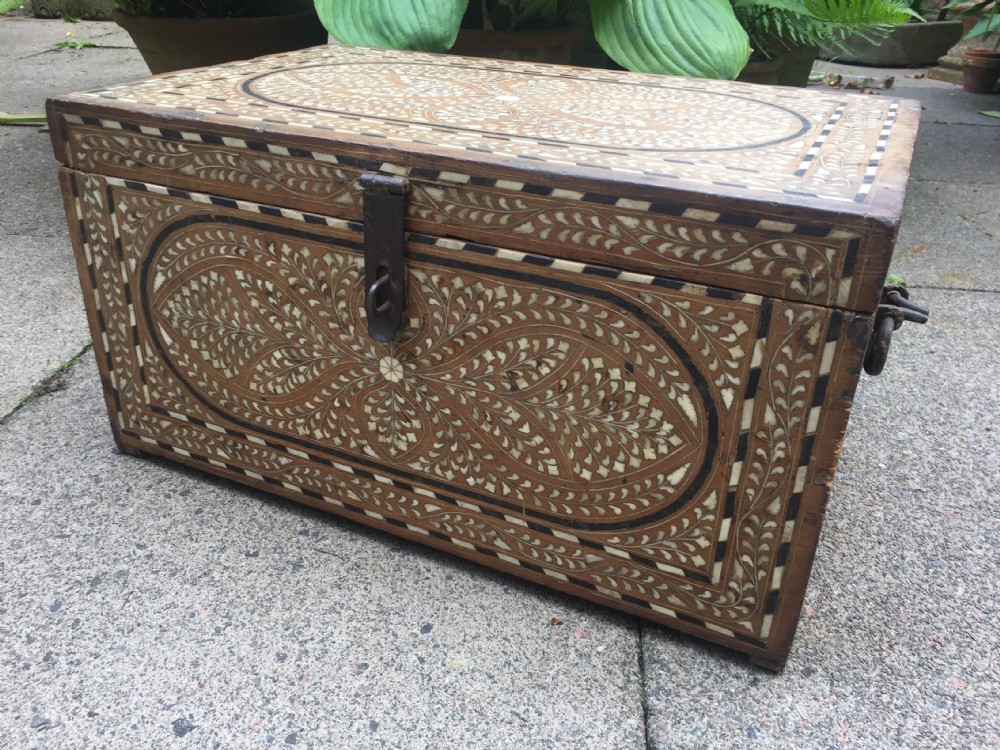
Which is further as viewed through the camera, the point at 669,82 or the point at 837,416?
the point at 669,82

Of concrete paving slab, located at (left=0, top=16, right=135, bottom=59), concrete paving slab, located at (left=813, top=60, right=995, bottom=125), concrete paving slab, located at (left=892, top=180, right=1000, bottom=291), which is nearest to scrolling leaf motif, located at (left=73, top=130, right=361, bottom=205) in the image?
concrete paving slab, located at (left=892, top=180, right=1000, bottom=291)

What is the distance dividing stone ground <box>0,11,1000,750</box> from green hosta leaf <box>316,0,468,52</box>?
79 cm

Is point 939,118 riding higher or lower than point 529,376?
lower

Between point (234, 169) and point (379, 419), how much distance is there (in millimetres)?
313

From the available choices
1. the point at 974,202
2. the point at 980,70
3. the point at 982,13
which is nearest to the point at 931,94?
the point at 980,70

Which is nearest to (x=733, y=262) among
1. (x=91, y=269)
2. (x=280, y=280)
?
(x=280, y=280)

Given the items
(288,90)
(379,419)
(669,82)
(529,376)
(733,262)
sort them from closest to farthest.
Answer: (733,262), (529,376), (379,419), (288,90), (669,82)

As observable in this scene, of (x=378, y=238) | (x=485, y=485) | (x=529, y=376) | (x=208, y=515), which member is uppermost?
(x=378, y=238)

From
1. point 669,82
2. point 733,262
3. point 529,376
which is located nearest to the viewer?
point 733,262

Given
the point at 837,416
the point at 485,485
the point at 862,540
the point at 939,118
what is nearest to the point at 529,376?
the point at 485,485

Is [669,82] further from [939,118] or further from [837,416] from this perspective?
[939,118]

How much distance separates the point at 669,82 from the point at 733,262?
585 mm

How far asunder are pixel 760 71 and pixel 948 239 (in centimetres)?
63

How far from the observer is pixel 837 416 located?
69 cm
